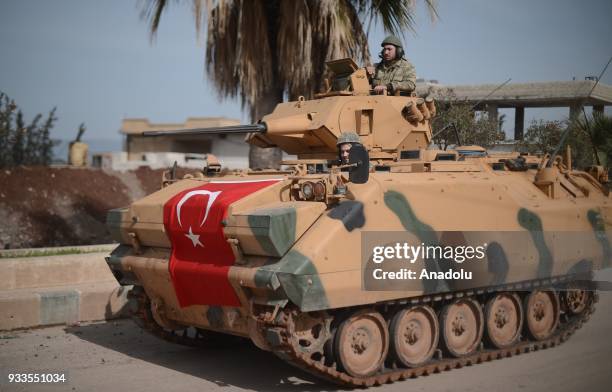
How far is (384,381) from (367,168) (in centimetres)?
216

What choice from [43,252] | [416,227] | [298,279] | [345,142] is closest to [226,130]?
[345,142]

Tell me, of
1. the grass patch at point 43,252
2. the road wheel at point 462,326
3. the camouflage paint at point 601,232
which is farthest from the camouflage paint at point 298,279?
the grass patch at point 43,252

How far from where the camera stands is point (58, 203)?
1805cm

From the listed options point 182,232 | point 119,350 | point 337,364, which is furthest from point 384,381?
point 119,350

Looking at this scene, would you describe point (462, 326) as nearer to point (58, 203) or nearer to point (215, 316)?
point (215, 316)

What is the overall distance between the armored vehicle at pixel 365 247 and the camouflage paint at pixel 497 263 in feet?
0.06

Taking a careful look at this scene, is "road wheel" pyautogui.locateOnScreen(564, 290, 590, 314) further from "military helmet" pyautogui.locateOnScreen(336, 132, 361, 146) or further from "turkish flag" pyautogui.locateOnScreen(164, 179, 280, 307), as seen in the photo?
"turkish flag" pyautogui.locateOnScreen(164, 179, 280, 307)

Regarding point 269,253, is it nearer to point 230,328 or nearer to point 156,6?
point 230,328

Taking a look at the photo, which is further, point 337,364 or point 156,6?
point 156,6

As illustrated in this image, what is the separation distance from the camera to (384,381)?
8.68 m

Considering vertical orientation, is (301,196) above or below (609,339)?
above

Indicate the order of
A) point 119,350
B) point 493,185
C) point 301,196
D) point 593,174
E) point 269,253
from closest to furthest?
point 269,253 → point 301,196 → point 493,185 → point 119,350 → point 593,174

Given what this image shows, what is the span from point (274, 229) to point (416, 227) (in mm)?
1694

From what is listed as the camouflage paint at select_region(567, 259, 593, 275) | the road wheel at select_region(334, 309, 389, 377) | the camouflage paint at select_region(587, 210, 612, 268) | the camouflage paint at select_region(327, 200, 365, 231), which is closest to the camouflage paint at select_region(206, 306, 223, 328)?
the road wheel at select_region(334, 309, 389, 377)
